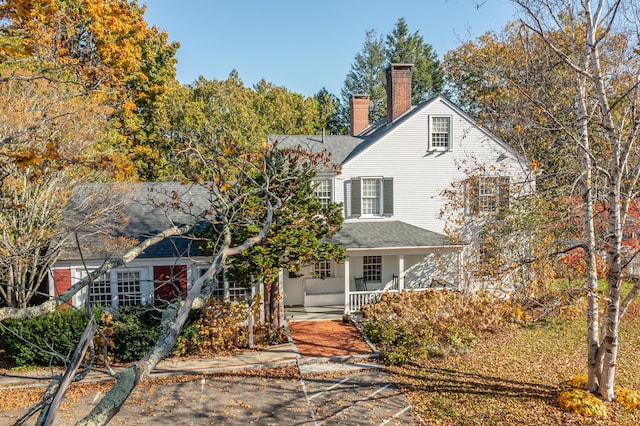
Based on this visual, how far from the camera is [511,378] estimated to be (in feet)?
36.6

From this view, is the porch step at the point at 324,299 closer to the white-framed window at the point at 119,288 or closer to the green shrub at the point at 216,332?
the green shrub at the point at 216,332

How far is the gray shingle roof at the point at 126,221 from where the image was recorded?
46.7 ft

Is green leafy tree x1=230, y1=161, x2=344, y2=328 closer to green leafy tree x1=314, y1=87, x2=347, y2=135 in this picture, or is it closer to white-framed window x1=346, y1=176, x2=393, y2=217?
white-framed window x1=346, y1=176, x2=393, y2=217

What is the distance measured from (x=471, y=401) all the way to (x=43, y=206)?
1451 cm

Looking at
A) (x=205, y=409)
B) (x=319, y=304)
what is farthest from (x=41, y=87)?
(x=319, y=304)

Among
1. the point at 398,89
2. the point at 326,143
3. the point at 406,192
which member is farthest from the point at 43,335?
the point at 398,89

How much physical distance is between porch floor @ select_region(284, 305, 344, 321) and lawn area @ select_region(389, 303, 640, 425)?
4.93 m

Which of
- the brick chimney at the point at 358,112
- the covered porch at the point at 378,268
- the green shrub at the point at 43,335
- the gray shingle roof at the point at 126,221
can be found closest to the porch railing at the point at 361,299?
the covered porch at the point at 378,268

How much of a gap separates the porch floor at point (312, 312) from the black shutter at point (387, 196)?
4.59 metres

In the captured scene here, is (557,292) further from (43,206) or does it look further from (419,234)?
A: (43,206)

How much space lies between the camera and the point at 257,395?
10383mm

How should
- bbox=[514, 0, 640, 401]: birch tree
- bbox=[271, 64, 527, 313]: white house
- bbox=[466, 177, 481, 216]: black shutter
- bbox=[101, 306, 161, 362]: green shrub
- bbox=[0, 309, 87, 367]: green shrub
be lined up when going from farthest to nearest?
1. bbox=[271, 64, 527, 313]: white house
2. bbox=[466, 177, 481, 216]: black shutter
3. bbox=[101, 306, 161, 362]: green shrub
4. bbox=[0, 309, 87, 367]: green shrub
5. bbox=[514, 0, 640, 401]: birch tree

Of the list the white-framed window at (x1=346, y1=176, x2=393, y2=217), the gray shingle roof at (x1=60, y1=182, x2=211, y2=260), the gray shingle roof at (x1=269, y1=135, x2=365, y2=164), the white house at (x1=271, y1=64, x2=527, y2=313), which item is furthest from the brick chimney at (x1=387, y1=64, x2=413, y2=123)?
the gray shingle roof at (x1=60, y1=182, x2=211, y2=260)

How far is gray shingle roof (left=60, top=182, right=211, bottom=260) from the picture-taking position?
560 inches
